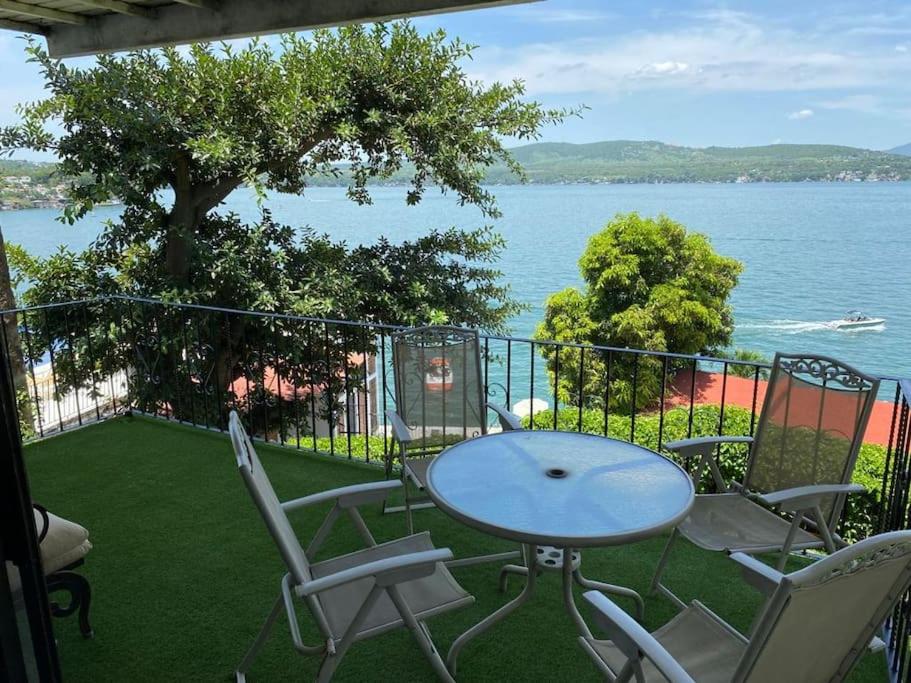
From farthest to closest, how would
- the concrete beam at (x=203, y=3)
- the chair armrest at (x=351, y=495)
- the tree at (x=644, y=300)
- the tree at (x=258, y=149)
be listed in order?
1. the tree at (x=644, y=300)
2. the tree at (x=258, y=149)
3. the concrete beam at (x=203, y=3)
4. the chair armrest at (x=351, y=495)

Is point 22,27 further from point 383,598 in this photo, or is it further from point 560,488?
point 560,488

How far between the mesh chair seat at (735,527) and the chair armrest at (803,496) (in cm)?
17

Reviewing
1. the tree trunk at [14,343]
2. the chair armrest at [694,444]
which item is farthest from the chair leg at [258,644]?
the tree trunk at [14,343]

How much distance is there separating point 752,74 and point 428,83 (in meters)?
64.5

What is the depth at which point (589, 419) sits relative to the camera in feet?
31.8

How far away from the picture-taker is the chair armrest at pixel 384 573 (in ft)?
6.35

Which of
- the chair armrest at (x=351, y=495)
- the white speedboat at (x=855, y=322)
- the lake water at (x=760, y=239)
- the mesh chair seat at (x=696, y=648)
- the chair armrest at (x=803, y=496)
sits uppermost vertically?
the chair armrest at (x=351, y=495)

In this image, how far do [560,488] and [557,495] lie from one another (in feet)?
0.20

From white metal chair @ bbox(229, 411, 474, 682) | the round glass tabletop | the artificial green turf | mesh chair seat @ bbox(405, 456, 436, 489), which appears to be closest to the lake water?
the artificial green turf

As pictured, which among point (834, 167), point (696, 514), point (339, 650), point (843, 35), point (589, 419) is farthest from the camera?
point (843, 35)

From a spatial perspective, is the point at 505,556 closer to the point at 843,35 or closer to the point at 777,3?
the point at 777,3

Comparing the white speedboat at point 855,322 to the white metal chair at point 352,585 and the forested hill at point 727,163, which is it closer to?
the forested hill at point 727,163

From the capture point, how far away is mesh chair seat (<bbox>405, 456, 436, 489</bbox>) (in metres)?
3.24

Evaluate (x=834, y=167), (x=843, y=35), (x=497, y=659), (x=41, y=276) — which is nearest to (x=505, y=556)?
(x=497, y=659)
